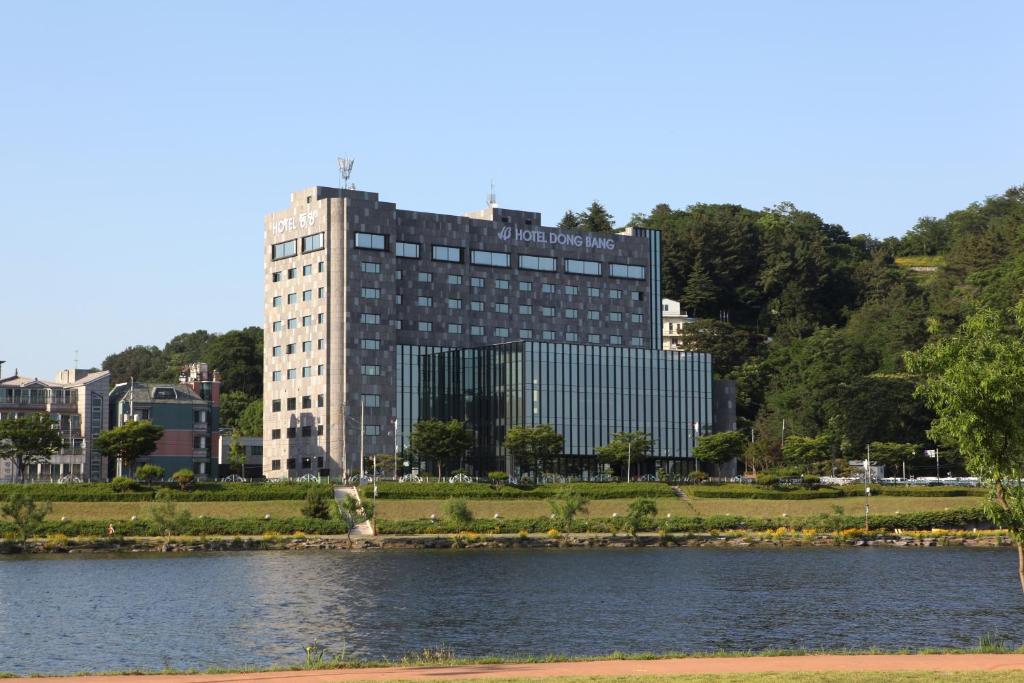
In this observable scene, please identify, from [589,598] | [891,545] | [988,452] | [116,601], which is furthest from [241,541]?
[988,452]

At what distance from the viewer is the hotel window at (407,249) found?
623 feet

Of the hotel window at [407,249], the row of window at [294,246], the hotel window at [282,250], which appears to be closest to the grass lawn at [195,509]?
the row of window at [294,246]

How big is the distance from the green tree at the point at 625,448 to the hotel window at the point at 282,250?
49480 mm

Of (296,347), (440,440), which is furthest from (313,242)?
(440,440)

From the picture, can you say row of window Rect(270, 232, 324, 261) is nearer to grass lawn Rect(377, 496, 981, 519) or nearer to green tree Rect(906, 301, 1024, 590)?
grass lawn Rect(377, 496, 981, 519)

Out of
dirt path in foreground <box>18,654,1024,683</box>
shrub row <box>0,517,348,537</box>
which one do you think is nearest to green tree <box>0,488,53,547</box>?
shrub row <box>0,517,348,537</box>

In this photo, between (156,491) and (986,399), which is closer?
(986,399)

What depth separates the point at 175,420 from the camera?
605 feet

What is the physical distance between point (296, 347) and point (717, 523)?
72872mm

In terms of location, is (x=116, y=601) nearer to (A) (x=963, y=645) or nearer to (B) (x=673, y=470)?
(A) (x=963, y=645)

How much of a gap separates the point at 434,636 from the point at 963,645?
24.1m

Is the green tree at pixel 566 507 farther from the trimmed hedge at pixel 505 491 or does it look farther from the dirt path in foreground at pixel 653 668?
the dirt path in foreground at pixel 653 668

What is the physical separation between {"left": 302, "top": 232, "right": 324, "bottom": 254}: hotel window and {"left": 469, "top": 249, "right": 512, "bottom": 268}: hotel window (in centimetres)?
2206

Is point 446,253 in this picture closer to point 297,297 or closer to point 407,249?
point 407,249
